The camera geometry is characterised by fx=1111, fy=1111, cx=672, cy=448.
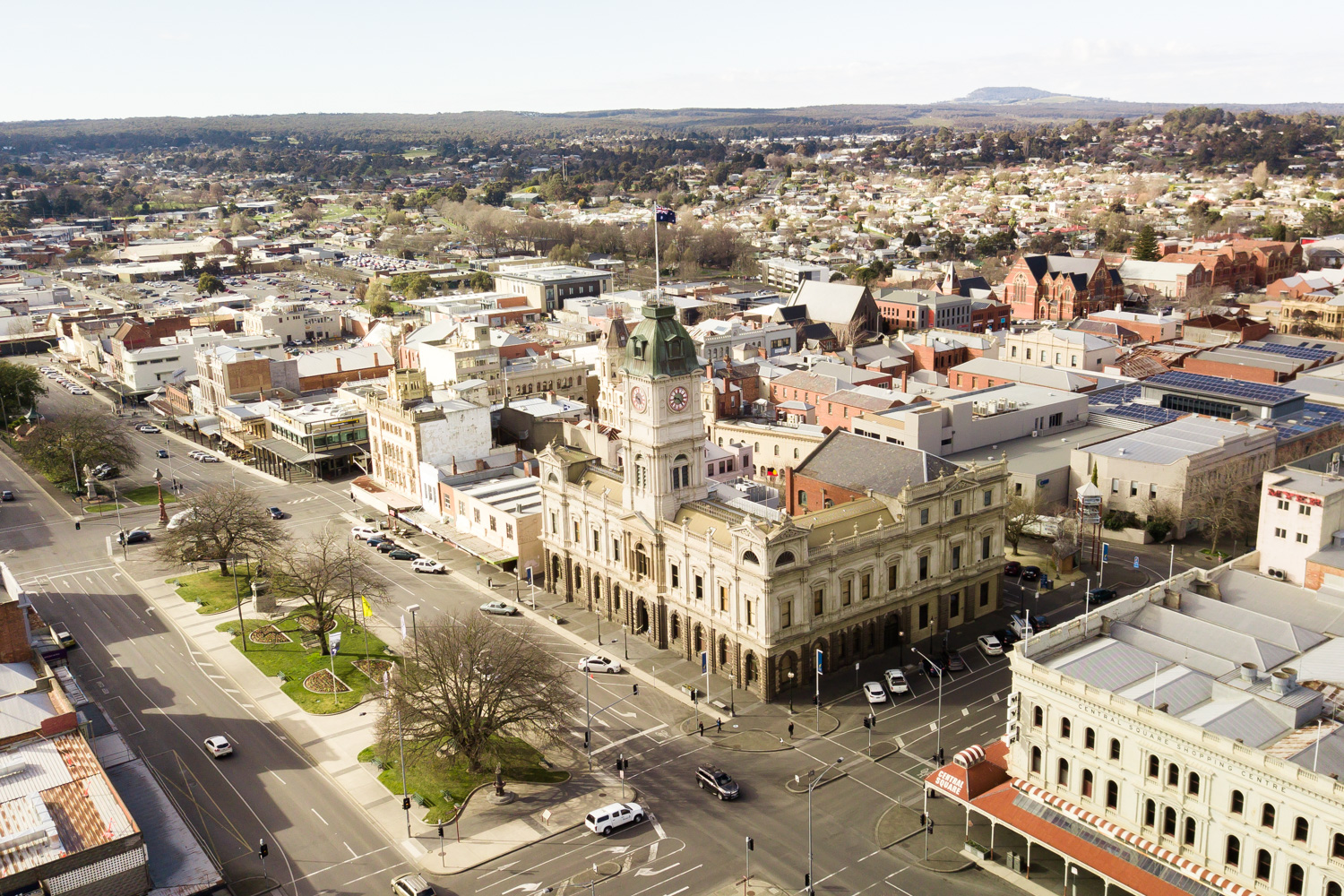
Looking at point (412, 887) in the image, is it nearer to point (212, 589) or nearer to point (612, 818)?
point (612, 818)

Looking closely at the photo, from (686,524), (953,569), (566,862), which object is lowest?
(566,862)

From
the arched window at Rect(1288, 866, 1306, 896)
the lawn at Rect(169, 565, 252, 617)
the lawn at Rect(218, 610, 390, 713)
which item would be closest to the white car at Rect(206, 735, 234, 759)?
the lawn at Rect(218, 610, 390, 713)

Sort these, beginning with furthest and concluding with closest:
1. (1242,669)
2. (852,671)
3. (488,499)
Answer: (488,499) → (852,671) → (1242,669)

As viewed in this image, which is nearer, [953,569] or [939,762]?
[939,762]

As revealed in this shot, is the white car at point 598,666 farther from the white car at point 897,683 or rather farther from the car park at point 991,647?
the car park at point 991,647

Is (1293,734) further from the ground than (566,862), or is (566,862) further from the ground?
(1293,734)

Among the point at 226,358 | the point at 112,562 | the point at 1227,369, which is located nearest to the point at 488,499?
the point at 112,562

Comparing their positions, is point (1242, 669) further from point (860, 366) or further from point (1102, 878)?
point (860, 366)

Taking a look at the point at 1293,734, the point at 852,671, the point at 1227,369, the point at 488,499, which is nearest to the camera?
the point at 1293,734
